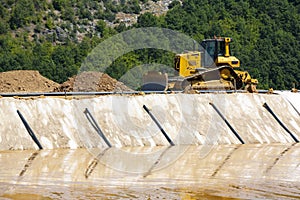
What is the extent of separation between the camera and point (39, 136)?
30000 millimetres

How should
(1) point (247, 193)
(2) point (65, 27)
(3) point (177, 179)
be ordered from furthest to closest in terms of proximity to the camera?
Result: (2) point (65, 27)
(3) point (177, 179)
(1) point (247, 193)

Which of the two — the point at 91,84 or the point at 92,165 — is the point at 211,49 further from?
the point at 92,165

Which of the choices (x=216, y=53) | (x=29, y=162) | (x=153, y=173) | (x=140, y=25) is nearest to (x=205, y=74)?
(x=216, y=53)

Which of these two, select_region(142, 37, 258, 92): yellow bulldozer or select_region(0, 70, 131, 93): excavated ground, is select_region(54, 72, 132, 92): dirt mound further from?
select_region(142, 37, 258, 92): yellow bulldozer

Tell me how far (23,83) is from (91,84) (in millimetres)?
3637

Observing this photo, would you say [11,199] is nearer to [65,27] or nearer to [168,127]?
[168,127]

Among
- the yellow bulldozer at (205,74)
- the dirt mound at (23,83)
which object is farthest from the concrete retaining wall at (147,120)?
the dirt mound at (23,83)

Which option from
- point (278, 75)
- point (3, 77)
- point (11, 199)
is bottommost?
point (278, 75)

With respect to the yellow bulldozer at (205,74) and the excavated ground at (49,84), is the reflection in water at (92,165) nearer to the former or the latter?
the yellow bulldozer at (205,74)

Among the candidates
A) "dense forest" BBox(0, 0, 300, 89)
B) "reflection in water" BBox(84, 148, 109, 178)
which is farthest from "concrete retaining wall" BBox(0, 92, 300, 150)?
"dense forest" BBox(0, 0, 300, 89)

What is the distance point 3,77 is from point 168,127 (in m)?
12.7

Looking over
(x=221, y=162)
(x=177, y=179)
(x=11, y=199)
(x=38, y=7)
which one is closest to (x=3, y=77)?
(x=221, y=162)

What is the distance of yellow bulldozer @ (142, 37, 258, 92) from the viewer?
3944 cm

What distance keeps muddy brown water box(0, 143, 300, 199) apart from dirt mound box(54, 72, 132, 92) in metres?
10.5
